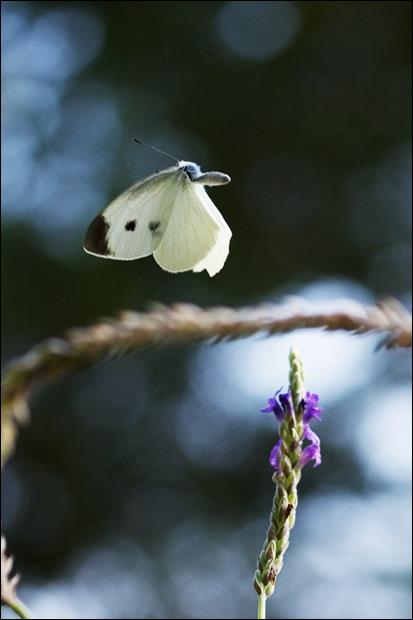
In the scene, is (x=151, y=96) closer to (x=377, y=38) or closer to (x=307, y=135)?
(x=307, y=135)

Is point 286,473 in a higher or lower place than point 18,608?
higher

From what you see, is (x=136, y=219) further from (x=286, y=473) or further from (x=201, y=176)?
(x=286, y=473)

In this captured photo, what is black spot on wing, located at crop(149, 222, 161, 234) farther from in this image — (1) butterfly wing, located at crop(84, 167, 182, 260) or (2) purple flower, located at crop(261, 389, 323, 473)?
(2) purple flower, located at crop(261, 389, 323, 473)

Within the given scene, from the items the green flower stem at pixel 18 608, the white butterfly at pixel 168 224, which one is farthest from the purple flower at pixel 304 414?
the green flower stem at pixel 18 608

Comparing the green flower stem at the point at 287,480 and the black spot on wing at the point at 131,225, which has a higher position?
the black spot on wing at the point at 131,225

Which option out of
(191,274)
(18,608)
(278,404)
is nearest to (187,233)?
(278,404)

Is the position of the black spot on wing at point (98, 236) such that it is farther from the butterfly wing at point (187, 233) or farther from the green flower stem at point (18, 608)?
the green flower stem at point (18, 608)
